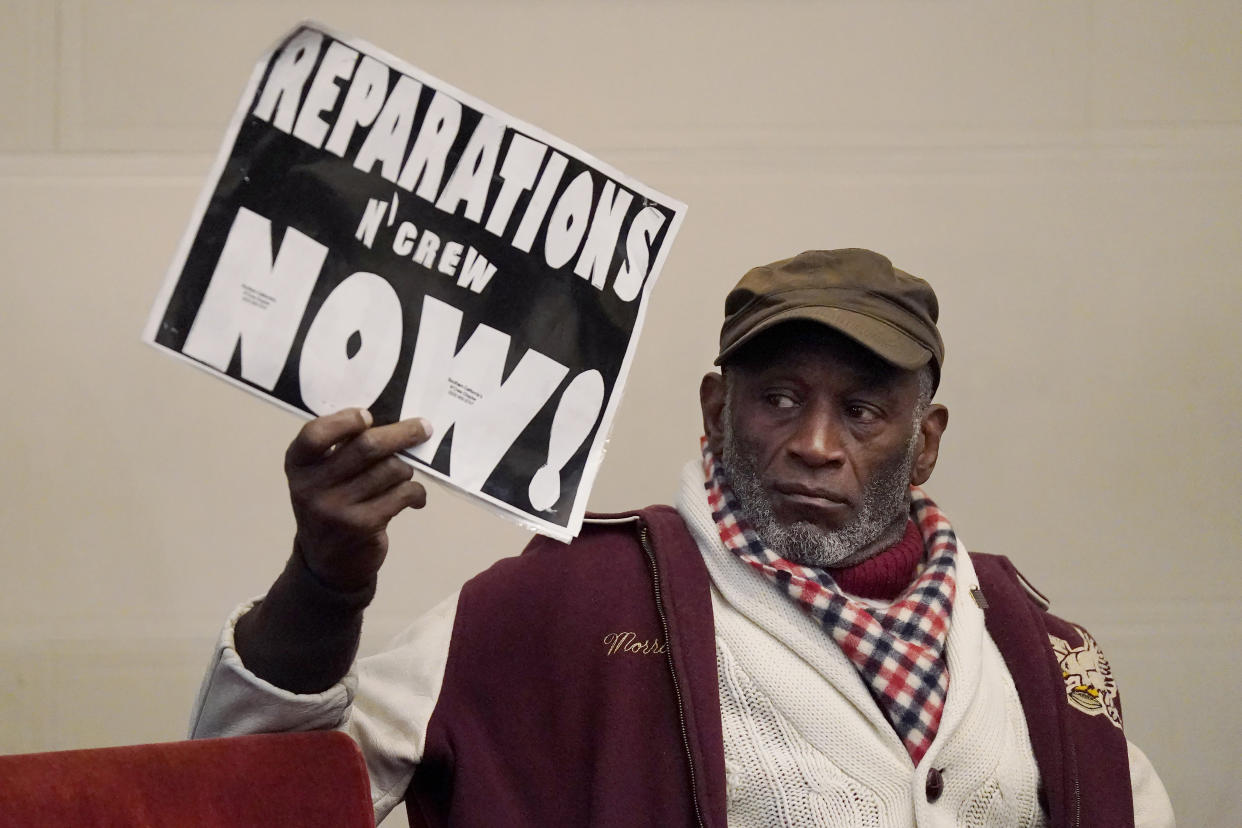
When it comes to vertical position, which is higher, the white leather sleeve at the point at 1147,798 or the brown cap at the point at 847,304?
the brown cap at the point at 847,304

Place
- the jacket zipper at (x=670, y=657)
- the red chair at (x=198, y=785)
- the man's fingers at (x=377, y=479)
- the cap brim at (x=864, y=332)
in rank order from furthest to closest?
the cap brim at (x=864, y=332) < the jacket zipper at (x=670, y=657) < the man's fingers at (x=377, y=479) < the red chair at (x=198, y=785)

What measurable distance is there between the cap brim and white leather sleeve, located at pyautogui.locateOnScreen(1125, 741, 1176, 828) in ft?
1.76

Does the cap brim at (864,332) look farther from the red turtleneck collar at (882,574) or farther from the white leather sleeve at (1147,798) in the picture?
the white leather sleeve at (1147,798)

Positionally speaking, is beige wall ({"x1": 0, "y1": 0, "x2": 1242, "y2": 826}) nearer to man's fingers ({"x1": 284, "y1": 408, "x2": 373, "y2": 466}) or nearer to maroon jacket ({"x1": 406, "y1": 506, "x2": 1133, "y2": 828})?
maroon jacket ({"x1": 406, "y1": 506, "x2": 1133, "y2": 828})

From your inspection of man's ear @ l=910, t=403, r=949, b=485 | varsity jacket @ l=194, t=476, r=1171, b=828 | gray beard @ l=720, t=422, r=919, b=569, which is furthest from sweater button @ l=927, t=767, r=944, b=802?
man's ear @ l=910, t=403, r=949, b=485

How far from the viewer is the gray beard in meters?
1.44

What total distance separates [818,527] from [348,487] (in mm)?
593

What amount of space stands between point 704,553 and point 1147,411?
0.96 meters

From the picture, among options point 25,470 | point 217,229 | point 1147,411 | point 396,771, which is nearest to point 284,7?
point 25,470

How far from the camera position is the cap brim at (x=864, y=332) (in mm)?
1403

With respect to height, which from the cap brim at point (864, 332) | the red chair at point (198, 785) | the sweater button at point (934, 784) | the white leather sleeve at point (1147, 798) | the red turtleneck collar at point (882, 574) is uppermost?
the cap brim at point (864, 332)

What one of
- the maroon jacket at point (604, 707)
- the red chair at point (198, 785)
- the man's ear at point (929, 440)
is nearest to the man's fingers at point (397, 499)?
the red chair at point (198, 785)

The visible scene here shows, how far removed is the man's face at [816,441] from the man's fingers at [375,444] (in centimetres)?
52

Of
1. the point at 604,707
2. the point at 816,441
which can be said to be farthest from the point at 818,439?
the point at 604,707
